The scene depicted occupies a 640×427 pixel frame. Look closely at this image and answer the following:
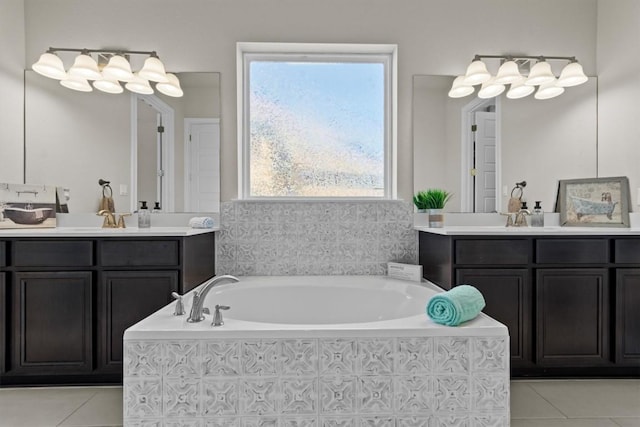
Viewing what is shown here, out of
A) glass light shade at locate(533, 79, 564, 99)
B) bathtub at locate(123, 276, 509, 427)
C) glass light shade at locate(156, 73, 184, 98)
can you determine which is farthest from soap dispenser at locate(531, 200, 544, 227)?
glass light shade at locate(156, 73, 184, 98)

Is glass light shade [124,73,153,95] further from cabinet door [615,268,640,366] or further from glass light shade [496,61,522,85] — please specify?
cabinet door [615,268,640,366]

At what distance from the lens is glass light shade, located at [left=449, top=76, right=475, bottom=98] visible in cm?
273

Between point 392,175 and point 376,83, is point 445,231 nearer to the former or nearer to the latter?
point 392,175

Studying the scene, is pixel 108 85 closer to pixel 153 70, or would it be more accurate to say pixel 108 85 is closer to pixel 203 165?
pixel 153 70

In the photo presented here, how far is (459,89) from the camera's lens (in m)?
2.73

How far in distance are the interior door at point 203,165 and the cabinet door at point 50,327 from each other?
861mm

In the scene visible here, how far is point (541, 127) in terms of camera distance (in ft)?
9.07

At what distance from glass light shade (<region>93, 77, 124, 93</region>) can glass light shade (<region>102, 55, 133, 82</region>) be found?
1.9 inches

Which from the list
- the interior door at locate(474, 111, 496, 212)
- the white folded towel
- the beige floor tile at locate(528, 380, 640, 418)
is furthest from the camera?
the interior door at locate(474, 111, 496, 212)

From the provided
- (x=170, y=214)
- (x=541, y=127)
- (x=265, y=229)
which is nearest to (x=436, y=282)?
(x=265, y=229)

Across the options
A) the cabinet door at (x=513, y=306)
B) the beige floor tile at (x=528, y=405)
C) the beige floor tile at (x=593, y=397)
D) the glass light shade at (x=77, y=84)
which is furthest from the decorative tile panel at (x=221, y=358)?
the glass light shade at (x=77, y=84)

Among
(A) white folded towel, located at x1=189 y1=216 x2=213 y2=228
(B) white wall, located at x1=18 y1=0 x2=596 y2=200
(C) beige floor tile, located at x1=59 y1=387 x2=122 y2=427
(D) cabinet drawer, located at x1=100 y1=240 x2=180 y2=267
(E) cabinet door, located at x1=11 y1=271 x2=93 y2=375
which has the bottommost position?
(C) beige floor tile, located at x1=59 y1=387 x2=122 y2=427

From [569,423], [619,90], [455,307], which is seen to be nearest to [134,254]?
[455,307]

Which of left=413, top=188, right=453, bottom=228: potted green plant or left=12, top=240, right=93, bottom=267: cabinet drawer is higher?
left=413, top=188, right=453, bottom=228: potted green plant
